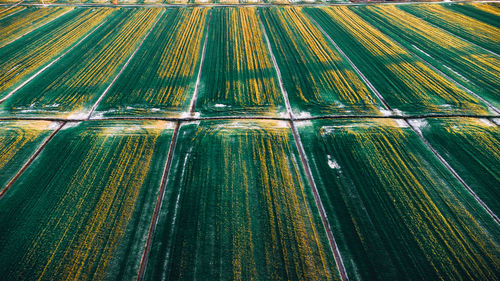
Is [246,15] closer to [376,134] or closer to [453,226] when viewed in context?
[376,134]

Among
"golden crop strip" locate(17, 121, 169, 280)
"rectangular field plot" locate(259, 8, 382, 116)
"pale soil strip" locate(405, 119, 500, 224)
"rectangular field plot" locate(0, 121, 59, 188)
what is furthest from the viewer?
"rectangular field plot" locate(259, 8, 382, 116)

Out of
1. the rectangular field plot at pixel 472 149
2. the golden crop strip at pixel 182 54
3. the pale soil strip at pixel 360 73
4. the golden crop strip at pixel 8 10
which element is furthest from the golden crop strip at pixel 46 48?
the rectangular field plot at pixel 472 149

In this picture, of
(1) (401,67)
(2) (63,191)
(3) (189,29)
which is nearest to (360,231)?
(2) (63,191)

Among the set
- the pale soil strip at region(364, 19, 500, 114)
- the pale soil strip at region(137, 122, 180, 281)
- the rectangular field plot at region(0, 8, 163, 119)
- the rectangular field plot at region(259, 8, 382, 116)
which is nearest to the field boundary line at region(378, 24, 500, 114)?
the pale soil strip at region(364, 19, 500, 114)

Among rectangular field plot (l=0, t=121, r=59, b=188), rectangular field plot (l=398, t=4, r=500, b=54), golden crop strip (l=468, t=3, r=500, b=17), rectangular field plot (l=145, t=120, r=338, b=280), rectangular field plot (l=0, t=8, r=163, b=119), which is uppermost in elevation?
golden crop strip (l=468, t=3, r=500, b=17)

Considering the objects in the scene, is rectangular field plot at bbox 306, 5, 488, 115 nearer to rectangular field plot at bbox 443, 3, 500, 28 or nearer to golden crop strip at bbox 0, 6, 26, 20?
rectangular field plot at bbox 443, 3, 500, 28

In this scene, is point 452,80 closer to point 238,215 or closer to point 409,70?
point 409,70

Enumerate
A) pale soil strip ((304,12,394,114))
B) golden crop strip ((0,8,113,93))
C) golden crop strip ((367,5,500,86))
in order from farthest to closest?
1. golden crop strip ((367,5,500,86))
2. golden crop strip ((0,8,113,93))
3. pale soil strip ((304,12,394,114))
